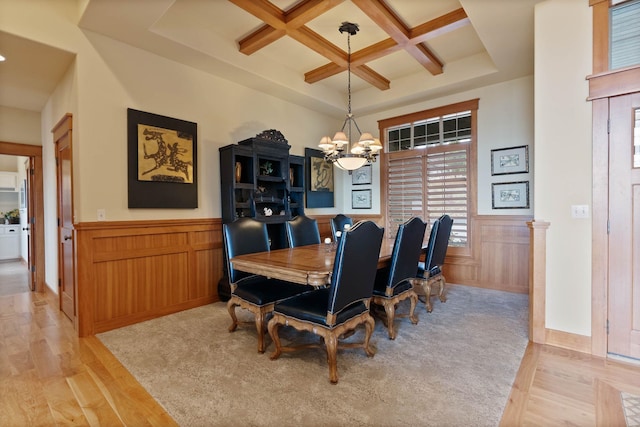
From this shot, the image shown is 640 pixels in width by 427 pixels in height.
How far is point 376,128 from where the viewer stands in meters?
5.55

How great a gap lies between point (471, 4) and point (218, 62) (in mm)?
2704

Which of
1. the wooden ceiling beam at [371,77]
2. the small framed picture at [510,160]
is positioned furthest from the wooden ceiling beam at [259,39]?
the small framed picture at [510,160]

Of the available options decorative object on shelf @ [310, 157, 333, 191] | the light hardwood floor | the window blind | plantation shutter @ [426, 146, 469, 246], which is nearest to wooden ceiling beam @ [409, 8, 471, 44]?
the window blind

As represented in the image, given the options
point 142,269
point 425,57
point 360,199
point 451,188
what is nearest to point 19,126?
point 142,269

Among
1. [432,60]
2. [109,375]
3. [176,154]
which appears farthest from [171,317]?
[432,60]

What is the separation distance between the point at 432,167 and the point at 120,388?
464 cm

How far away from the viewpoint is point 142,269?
3264 mm

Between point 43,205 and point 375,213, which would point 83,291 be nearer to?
point 43,205

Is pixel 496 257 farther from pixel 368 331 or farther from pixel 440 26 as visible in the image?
pixel 440 26

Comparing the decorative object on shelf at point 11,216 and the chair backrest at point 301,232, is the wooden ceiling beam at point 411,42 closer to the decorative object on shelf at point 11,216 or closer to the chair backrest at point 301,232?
the chair backrest at point 301,232

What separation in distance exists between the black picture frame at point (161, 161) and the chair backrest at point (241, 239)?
3.11 ft

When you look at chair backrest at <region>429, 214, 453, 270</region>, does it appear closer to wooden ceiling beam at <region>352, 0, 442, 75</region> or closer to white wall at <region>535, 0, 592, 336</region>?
white wall at <region>535, 0, 592, 336</region>

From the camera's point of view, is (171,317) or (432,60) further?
(432,60)

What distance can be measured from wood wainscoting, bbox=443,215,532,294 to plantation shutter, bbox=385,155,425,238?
3.00 feet
